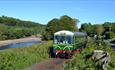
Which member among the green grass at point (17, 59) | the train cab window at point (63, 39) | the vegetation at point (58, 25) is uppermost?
the vegetation at point (58, 25)

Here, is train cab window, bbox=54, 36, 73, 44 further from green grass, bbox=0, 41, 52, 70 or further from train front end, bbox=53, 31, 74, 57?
green grass, bbox=0, 41, 52, 70

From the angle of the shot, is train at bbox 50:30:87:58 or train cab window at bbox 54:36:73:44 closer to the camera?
train at bbox 50:30:87:58

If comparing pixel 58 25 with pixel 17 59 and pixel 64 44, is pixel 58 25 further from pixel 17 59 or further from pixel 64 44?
pixel 17 59

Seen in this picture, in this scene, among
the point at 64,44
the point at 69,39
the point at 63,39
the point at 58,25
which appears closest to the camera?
the point at 64,44

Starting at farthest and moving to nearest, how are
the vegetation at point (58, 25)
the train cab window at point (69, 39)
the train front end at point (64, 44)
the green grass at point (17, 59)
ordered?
the vegetation at point (58, 25)
the train cab window at point (69, 39)
the train front end at point (64, 44)
the green grass at point (17, 59)

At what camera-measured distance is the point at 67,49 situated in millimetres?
31281

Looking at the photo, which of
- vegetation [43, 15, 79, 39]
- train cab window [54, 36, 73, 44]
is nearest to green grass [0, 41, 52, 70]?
train cab window [54, 36, 73, 44]

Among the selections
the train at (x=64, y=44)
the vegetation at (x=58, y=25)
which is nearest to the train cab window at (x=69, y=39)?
the train at (x=64, y=44)

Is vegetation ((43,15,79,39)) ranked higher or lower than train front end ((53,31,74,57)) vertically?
higher

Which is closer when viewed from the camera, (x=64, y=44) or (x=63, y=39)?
(x=64, y=44)

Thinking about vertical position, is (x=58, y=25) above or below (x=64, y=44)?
above

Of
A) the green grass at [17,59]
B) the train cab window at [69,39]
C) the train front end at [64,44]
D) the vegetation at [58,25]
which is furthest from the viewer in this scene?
the vegetation at [58,25]

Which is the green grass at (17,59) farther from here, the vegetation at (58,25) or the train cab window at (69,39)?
the vegetation at (58,25)

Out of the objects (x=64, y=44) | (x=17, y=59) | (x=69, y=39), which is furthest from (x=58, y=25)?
(x=17, y=59)
